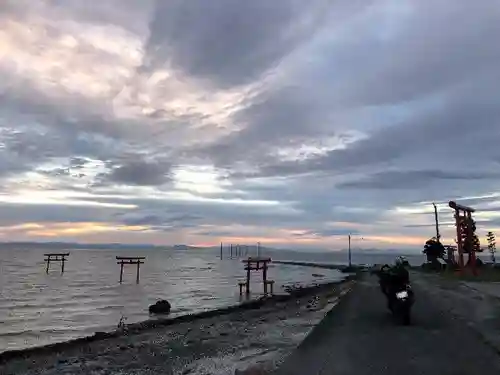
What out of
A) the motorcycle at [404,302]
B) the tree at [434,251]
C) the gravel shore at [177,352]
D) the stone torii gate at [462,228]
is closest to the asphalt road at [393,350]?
the motorcycle at [404,302]

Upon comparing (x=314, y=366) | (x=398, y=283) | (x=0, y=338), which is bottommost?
(x=0, y=338)

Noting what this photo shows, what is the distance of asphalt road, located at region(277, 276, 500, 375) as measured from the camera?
8258mm

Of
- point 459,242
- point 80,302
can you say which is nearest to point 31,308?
point 80,302

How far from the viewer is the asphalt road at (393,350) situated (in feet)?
27.1

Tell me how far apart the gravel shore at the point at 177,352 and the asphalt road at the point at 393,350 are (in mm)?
784

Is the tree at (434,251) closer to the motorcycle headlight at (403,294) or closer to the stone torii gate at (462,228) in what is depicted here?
the stone torii gate at (462,228)

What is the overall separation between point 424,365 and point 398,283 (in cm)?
595

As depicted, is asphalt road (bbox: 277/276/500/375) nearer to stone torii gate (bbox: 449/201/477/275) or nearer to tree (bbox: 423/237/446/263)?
stone torii gate (bbox: 449/201/477/275)

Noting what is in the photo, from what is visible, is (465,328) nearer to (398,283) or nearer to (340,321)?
(398,283)

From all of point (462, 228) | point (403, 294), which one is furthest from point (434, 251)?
point (403, 294)

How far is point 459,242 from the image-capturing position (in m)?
38.1

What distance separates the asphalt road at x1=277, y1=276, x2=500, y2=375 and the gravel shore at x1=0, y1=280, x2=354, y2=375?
78 cm

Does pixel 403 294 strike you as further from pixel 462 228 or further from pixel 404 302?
pixel 462 228

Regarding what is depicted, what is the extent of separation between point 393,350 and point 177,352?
567 cm
